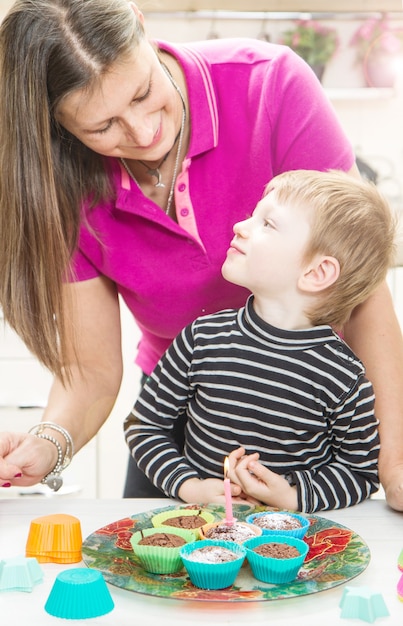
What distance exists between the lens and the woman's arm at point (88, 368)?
134cm

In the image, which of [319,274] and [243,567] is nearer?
[243,567]

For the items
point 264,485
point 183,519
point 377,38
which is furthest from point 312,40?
point 183,519

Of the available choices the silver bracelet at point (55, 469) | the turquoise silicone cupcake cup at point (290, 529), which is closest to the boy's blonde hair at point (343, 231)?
the turquoise silicone cupcake cup at point (290, 529)

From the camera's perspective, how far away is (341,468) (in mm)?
1180

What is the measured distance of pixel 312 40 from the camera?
282 cm

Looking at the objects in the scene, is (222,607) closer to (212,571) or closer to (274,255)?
(212,571)

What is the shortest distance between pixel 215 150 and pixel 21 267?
36cm

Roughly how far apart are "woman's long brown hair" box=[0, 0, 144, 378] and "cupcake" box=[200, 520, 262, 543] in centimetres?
45

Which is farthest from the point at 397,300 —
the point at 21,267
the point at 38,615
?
the point at 38,615

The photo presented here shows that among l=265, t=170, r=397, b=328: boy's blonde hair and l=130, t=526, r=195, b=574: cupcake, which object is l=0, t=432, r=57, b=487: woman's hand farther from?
l=265, t=170, r=397, b=328: boy's blonde hair

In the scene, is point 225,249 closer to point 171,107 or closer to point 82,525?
point 171,107

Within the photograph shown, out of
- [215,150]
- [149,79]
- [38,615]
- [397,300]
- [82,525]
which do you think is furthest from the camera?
[397,300]

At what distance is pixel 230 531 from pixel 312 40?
2222 millimetres

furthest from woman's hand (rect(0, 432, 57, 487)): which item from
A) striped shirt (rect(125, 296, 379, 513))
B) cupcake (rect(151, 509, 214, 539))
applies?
cupcake (rect(151, 509, 214, 539))
